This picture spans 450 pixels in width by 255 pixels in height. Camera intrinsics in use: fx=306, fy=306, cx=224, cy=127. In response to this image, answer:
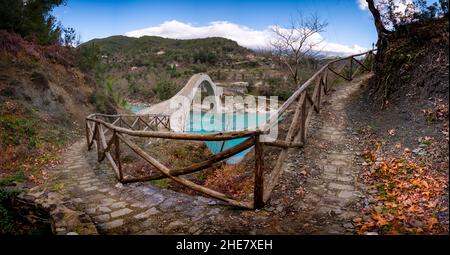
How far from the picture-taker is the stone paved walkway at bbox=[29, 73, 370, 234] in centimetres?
309

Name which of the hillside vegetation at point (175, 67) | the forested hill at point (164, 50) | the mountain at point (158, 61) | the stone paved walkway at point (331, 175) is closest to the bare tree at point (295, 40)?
the hillside vegetation at point (175, 67)

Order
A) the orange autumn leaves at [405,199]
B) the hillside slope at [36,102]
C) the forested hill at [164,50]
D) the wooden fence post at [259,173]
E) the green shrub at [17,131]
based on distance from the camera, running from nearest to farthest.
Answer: the orange autumn leaves at [405,199]
the wooden fence post at [259,173]
the hillside slope at [36,102]
the green shrub at [17,131]
the forested hill at [164,50]

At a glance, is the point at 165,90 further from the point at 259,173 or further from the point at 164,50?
the point at 259,173

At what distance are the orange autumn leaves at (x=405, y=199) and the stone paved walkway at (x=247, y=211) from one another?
0.85 feet

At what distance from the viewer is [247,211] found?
11.1 ft

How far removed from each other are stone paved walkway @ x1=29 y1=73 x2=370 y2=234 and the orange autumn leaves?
261mm

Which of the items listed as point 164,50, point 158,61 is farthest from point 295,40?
point 164,50

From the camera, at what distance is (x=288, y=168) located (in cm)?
455

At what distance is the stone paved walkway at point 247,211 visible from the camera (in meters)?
3.09

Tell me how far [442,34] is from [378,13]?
3.58 metres

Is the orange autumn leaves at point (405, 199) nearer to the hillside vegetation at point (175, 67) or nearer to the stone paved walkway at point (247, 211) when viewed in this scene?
the stone paved walkway at point (247, 211)

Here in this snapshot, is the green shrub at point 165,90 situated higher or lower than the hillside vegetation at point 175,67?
lower
